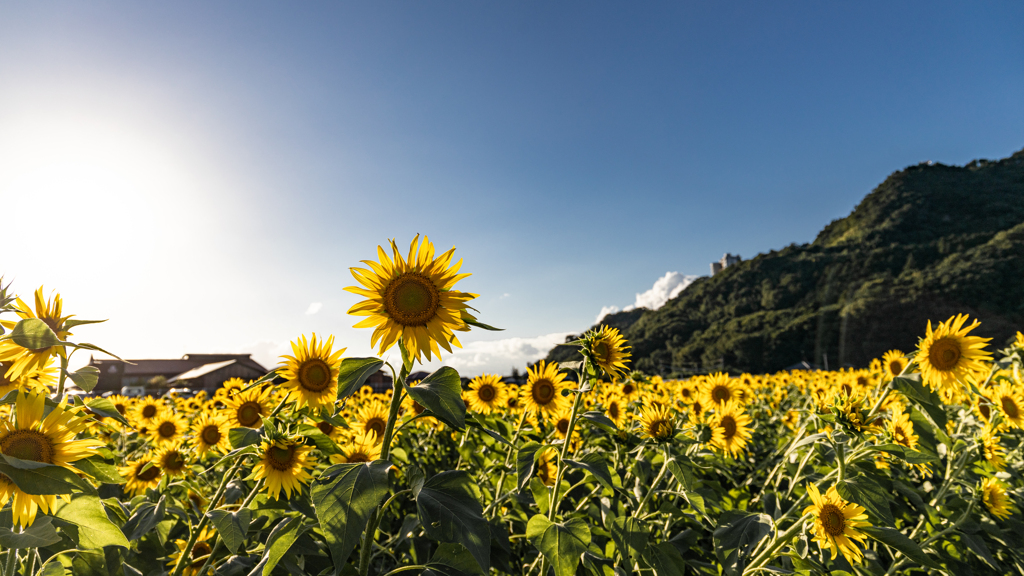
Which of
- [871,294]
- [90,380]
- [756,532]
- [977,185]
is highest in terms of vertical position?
[977,185]

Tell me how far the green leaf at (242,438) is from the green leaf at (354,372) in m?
0.71

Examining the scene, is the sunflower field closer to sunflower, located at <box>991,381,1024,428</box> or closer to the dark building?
sunflower, located at <box>991,381,1024,428</box>

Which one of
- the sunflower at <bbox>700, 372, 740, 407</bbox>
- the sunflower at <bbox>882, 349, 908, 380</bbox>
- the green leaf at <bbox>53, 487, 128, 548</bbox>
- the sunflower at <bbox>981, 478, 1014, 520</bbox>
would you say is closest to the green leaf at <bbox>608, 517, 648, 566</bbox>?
the green leaf at <bbox>53, 487, 128, 548</bbox>

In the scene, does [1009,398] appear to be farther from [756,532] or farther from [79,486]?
[79,486]

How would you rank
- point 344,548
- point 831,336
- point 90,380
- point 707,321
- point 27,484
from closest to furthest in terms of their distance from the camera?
point 27,484, point 344,548, point 90,380, point 831,336, point 707,321

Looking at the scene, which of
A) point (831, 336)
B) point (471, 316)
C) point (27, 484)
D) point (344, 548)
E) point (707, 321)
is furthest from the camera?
point (707, 321)

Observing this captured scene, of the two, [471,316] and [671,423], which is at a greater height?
[471,316]

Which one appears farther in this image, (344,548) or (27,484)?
(344,548)

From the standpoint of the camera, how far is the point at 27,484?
0.95 metres

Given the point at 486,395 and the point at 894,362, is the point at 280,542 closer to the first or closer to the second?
the point at 486,395

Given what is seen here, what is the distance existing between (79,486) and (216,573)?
2.93 feet

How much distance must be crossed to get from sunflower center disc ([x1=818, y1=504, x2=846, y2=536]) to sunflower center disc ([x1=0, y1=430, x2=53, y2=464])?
284 centimetres

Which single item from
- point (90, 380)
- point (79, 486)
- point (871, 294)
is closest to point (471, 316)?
point (79, 486)

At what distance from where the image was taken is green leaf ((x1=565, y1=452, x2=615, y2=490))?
184cm
